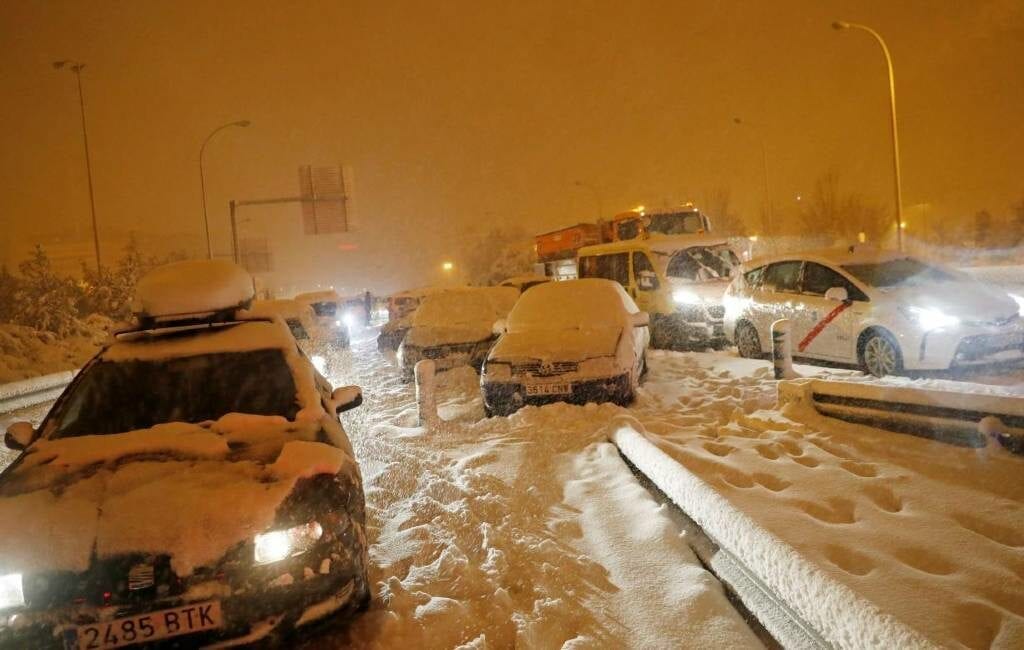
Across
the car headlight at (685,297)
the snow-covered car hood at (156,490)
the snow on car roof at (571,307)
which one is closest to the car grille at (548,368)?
the snow on car roof at (571,307)

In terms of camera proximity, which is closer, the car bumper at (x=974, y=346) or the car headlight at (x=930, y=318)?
the car bumper at (x=974, y=346)

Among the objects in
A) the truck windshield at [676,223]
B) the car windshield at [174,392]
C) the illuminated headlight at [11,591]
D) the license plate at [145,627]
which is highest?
the truck windshield at [676,223]

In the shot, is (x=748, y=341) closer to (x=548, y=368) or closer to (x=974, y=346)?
(x=974, y=346)

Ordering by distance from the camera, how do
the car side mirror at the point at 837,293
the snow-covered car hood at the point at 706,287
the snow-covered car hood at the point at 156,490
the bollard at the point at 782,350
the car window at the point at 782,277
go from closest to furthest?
the snow-covered car hood at the point at 156,490
the bollard at the point at 782,350
the car side mirror at the point at 837,293
the car window at the point at 782,277
the snow-covered car hood at the point at 706,287

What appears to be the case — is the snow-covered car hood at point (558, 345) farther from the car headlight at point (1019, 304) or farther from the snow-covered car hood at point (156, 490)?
the car headlight at point (1019, 304)

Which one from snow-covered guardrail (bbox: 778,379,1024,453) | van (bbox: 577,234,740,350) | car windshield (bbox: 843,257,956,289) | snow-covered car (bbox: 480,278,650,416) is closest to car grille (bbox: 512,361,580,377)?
snow-covered car (bbox: 480,278,650,416)

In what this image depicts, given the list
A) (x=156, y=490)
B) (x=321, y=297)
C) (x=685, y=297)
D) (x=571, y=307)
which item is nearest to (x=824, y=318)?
(x=571, y=307)

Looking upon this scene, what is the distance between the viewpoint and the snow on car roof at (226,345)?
4.54 metres

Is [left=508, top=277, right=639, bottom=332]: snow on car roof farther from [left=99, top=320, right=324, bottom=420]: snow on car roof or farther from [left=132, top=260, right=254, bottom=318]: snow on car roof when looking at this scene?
[left=99, top=320, right=324, bottom=420]: snow on car roof

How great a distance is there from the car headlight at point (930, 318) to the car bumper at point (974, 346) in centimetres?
8

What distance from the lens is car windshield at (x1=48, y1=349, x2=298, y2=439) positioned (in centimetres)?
421

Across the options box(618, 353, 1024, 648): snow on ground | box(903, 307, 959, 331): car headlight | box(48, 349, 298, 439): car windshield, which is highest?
box(48, 349, 298, 439): car windshield

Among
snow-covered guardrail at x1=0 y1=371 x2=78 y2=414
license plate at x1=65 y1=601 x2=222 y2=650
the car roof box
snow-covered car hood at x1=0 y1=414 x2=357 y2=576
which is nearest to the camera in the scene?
license plate at x1=65 y1=601 x2=222 y2=650

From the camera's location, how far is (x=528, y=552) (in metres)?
4.21
